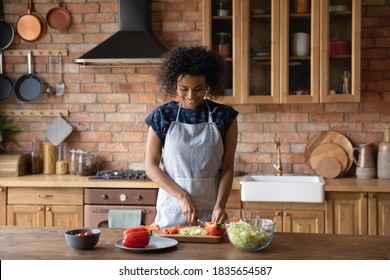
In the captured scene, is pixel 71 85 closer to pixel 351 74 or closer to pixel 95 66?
pixel 95 66

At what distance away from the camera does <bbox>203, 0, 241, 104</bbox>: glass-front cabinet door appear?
14.0 feet

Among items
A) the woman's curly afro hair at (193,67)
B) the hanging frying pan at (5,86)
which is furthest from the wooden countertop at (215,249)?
the hanging frying pan at (5,86)

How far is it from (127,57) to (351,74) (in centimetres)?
165

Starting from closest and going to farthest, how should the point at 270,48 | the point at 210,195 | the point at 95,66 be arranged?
1. the point at 210,195
2. the point at 270,48
3. the point at 95,66

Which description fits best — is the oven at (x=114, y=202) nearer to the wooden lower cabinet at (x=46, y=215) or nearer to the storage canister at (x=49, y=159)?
the wooden lower cabinet at (x=46, y=215)

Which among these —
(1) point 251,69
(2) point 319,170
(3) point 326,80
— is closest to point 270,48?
(1) point 251,69

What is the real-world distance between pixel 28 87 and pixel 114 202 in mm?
1369

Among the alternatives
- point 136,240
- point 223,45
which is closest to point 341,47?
point 223,45

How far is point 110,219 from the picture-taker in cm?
409

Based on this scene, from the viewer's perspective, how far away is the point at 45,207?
4.23 meters

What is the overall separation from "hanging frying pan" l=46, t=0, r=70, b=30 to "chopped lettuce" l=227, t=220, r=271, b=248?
308 centimetres

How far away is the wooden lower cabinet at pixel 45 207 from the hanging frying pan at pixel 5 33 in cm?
130

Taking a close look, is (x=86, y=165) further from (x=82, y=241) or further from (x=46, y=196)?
(x=82, y=241)

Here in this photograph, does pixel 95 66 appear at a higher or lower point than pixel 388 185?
higher
